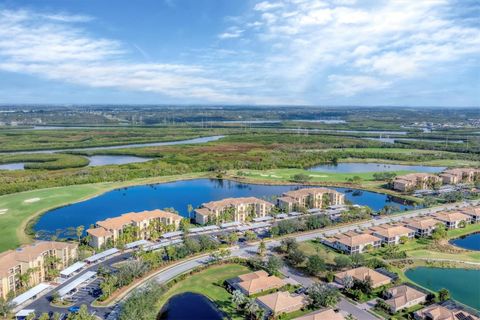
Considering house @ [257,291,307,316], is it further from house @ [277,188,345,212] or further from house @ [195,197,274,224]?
house @ [277,188,345,212]

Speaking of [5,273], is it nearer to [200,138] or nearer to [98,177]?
[98,177]

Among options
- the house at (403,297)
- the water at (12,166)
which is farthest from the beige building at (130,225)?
the water at (12,166)

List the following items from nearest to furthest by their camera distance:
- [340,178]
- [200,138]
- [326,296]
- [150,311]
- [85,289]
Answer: [150,311] → [326,296] → [85,289] → [340,178] → [200,138]

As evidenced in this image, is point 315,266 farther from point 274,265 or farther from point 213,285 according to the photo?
point 213,285

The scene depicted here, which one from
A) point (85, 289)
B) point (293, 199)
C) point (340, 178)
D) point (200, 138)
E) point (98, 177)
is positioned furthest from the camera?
point (200, 138)

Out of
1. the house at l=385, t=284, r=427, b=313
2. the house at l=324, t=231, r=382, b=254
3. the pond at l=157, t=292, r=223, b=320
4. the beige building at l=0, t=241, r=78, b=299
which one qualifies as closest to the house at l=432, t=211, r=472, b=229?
the house at l=324, t=231, r=382, b=254

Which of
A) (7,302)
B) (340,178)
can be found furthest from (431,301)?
(340,178)

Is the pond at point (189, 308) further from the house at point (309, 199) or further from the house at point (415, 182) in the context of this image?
the house at point (415, 182)
